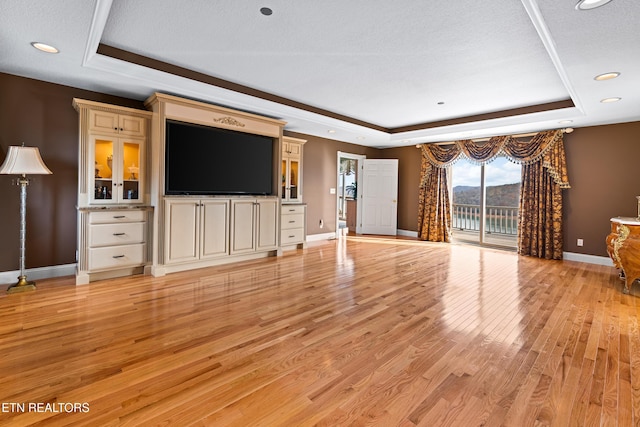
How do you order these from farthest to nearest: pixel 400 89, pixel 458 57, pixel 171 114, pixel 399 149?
pixel 399 149 → pixel 400 89 → pixel 171 114 → pixel 458 57

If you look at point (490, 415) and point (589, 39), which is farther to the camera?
point (589, 39)

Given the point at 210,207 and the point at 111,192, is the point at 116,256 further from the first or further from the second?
the point at 210,207

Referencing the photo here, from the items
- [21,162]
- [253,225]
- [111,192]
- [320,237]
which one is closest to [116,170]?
[111,192]

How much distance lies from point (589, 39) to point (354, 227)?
6.81 meters

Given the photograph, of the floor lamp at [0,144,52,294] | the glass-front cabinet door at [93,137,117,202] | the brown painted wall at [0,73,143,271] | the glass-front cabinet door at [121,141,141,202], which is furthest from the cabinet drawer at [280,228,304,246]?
the floor lamp at [0,144,52,294]

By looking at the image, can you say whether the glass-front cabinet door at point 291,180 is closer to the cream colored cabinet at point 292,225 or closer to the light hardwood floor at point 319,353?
the cream colored cabinet at point 292,225

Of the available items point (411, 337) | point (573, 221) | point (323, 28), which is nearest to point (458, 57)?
point (323, 28)

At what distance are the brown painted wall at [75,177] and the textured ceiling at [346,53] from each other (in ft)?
0.98

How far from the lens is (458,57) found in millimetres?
3328

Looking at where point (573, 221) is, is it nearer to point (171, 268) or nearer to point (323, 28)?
point (323, 28)

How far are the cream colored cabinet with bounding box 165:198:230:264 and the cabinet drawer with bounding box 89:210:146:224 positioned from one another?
0.35 metres

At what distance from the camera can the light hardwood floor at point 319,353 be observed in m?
1.63

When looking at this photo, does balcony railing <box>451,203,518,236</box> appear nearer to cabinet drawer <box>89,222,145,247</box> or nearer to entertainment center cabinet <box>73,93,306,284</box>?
entertainment center cabinet <box>73,93,306,284</box>

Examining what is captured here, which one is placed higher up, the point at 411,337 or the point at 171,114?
the point at 171,114
